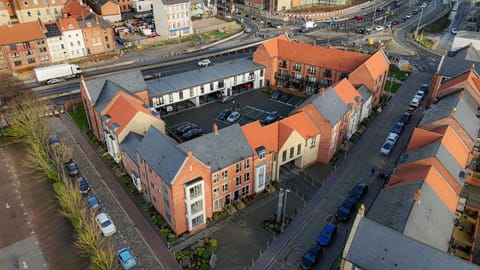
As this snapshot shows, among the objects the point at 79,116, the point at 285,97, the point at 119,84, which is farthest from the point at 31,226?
the point at 285,97

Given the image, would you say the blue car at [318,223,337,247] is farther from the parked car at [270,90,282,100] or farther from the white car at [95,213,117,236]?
the parked car at [270,90,282,100]

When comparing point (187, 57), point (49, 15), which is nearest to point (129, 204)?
point (187, 57)

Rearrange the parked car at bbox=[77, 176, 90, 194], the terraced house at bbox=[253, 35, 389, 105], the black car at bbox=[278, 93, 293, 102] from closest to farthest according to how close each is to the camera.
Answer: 1. the parked car at bbox=[77, 176, 90, 194]
2. the terraced house at bbox=[253, 35, 389, 105]
3. the black car at bbox=[278, 93, 293, 102]

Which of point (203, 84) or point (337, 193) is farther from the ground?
point (203, 84)

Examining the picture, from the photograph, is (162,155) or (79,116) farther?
(79,116)

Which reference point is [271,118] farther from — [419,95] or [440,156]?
[419,95]

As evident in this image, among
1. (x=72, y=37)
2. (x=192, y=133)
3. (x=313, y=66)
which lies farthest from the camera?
(x=72, y=37)

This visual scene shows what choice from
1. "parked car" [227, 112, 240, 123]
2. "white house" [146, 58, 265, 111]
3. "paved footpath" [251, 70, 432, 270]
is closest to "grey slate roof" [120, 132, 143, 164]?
"white house" [146, 58, 265, 111]

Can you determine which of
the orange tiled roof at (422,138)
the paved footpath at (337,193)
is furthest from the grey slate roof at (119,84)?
the orange tiled roof at (422,138)
